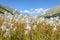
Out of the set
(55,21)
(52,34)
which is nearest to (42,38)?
(52,34)

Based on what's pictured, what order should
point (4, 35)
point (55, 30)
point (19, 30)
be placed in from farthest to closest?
point (55, 30) → point (19, 30) → point (4, 35)

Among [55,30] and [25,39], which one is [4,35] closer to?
[25,39]

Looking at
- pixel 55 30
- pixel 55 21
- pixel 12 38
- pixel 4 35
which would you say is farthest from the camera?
pixel 55 21

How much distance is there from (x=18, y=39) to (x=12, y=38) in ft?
0.55

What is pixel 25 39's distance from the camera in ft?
17.3

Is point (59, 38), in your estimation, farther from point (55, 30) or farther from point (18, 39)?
point (18, 39)

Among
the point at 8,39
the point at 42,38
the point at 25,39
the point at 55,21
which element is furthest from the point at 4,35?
the point at 55,21

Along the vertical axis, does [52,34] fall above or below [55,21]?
below

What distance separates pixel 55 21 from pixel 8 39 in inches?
117

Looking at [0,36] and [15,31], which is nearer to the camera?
[0,36]

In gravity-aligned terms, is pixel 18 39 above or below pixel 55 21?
below

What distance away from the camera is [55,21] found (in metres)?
7.79

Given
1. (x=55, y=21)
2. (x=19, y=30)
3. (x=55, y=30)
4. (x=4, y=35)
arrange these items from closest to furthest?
(x=4, y=35), (x=19, y=30), (x=55, y=30), (x=55, y=21)

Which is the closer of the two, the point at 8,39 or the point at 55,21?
the point at 8,39
